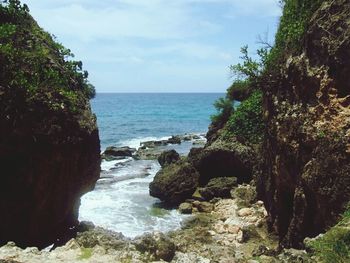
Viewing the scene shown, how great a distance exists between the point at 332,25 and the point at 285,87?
8.93 feet

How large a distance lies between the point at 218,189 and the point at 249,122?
6883 millimetres

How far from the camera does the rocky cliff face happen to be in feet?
37.1

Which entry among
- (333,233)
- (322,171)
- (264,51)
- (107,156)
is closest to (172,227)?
(264,51)

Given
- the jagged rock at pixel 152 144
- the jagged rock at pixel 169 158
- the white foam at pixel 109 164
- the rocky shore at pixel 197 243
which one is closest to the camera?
the rocky shore at pixel 197 243

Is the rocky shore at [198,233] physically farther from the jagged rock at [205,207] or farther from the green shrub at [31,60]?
the green shrub at [31,60]

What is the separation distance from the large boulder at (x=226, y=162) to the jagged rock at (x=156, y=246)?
18.4 meters

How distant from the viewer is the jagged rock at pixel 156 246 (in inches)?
407

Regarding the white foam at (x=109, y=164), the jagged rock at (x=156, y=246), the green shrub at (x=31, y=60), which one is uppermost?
the green shrub at (x=31, y=60)

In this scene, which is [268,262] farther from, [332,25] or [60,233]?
[60,233]

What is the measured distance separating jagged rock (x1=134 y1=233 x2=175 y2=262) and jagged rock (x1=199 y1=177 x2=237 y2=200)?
15632 mm

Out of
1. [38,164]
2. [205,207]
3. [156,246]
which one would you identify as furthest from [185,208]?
[156,246]

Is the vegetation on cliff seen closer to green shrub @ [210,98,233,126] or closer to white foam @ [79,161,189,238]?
white foam @ [79,161,189,238]

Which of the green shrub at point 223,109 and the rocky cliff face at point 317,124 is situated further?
the green shrub at point 223,109

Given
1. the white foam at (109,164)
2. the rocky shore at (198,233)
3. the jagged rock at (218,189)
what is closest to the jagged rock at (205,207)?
the rocky shore at (198,233)
